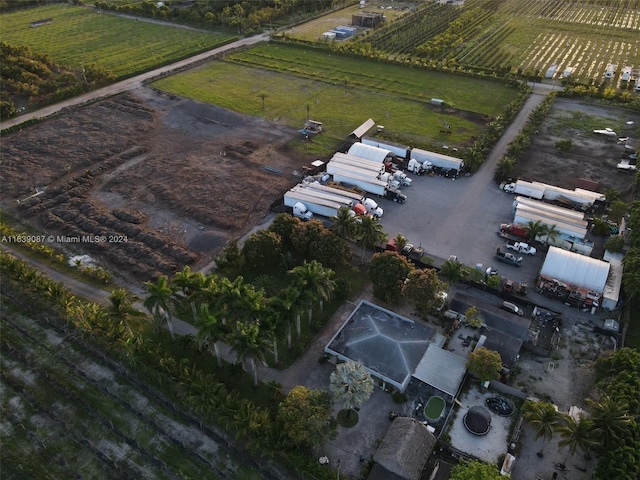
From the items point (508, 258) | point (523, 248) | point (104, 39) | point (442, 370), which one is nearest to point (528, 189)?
point (523, 248)

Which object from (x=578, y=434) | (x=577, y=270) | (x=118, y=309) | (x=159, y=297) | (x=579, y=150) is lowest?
(x=578, y=434)

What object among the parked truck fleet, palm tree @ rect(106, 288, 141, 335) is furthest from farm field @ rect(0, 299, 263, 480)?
the parked truck fleet

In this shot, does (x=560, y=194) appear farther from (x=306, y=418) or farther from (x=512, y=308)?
→ (x=306, y=418)

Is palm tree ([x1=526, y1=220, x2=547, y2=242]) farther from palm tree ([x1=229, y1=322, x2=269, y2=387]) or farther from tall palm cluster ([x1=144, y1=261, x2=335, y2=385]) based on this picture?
palm tree ([x1=229, y1=322, x2=269, y2=387])

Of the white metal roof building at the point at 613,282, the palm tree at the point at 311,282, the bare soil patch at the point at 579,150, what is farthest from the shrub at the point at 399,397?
the bare soil patch at the point at 579,150

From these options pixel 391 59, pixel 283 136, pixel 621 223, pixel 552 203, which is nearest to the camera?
pixel 621 223

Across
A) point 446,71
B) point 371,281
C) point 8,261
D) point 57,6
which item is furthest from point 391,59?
point 57,6

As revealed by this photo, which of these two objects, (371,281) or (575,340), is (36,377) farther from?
(575,340)
